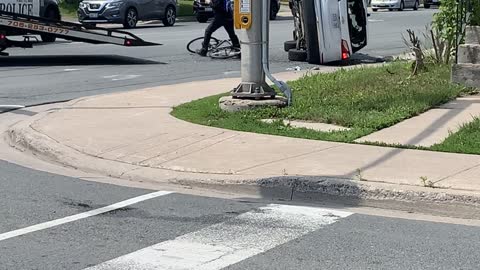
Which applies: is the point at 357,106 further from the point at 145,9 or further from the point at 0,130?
the point at 145,9

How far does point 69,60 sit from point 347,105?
10235 millimetres

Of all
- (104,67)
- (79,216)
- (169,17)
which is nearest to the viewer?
(79,216)

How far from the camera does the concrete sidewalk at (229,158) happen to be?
25.6ft

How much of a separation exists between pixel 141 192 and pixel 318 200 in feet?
5.64

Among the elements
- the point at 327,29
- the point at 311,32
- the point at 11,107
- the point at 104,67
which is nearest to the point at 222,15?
the point at 311,32

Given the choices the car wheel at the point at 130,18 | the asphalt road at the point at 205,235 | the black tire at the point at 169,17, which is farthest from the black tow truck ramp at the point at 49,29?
the black tire at the point at 169,17

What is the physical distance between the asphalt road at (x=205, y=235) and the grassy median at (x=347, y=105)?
281cm

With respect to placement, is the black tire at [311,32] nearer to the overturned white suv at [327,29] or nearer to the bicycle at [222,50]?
the overturned white suv at [327,29]

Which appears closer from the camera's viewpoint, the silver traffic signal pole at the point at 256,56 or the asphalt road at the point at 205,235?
the asphalt road at the point at 205,235

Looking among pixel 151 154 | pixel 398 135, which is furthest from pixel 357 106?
pixel 151 154

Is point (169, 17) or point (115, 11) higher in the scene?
point (115, 11)

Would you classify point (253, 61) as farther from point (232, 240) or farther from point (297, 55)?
point (297, 55)

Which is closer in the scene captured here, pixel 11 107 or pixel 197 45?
pixel 11 107

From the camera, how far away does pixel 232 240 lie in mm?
6434
